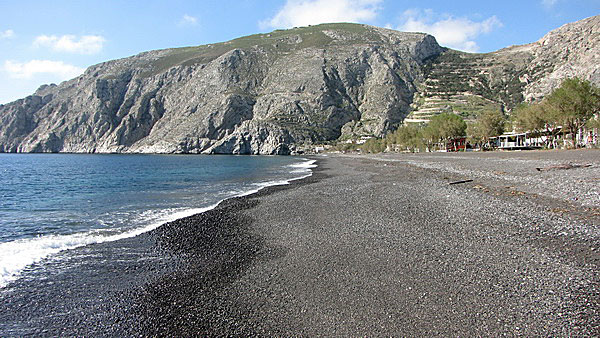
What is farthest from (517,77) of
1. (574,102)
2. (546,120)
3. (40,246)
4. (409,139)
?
(40,246)

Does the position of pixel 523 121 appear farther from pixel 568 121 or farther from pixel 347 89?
pixel 347 89

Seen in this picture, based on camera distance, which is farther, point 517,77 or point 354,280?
point 517,77

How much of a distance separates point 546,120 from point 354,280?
69.2 meters

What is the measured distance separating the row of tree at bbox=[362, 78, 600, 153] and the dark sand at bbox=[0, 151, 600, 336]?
173ft

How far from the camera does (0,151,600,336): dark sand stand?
16.8 ft

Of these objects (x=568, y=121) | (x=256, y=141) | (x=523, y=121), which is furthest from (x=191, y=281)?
(x=256, y=141)

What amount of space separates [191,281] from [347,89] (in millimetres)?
192839

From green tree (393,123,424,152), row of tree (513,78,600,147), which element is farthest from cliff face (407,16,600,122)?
row of tree (513,78,600,147)

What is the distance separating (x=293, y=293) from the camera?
6312 mm

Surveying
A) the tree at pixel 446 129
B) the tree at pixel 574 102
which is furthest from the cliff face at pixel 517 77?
the tree at pixel 574 102

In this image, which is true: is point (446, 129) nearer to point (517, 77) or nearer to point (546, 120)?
point (546, 120)

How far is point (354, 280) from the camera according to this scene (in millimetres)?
6730

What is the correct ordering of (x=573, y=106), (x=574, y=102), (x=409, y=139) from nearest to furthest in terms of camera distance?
(x=574, y=102), (x=573, y=106), (x=409, y=139)

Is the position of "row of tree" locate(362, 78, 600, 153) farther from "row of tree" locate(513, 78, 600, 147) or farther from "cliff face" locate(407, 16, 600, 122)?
"cliff face" locate(407, 16, 600, 122)
